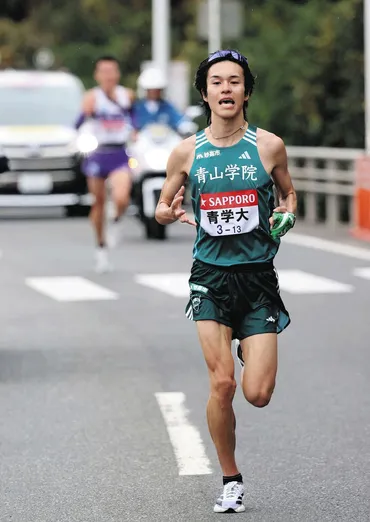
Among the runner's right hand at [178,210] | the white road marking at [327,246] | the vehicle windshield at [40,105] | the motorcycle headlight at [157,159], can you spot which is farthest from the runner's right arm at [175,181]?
the vehicle windshield at [40,105]

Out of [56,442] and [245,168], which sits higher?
[245,168]

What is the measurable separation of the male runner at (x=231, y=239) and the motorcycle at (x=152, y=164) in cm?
1513

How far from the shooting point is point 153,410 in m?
9.38

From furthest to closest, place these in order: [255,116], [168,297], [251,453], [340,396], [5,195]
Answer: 1. [255,116]
2. [5,195]
3. [168,297]
4. [340,396]
5. [251,453]

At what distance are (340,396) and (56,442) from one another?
6.28 ft

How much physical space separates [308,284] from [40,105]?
12134 mm

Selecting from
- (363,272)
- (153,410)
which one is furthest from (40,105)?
(153,410)

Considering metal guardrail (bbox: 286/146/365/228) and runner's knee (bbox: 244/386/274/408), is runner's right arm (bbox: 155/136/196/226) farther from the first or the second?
metal guardrail (bbox: 286/146/365/228)

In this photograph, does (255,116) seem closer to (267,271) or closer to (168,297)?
(168,297)

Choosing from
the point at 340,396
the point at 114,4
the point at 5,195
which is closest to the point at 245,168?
the point at 340,396

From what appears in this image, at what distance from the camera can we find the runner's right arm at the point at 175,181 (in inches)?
277

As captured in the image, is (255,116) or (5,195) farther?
(255,116)

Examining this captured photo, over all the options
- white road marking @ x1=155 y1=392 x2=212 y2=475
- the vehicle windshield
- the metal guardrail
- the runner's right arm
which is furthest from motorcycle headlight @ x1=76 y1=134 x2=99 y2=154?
the runner's right arm

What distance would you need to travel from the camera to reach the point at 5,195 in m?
26.5
